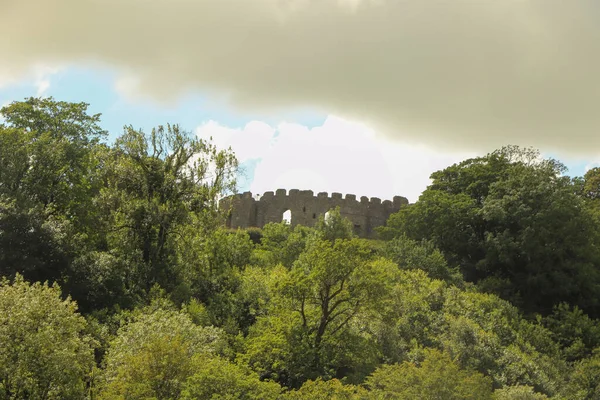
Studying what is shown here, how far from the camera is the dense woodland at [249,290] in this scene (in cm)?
2036

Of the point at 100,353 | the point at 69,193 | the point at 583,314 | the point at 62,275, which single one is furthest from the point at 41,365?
the point at 583,314

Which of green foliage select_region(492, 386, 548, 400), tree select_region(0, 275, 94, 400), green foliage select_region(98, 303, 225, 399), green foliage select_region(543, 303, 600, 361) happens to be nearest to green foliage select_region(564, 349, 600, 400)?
green foliage select_region(543, 303, 600, 361)

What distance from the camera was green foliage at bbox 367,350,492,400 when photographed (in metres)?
22.6

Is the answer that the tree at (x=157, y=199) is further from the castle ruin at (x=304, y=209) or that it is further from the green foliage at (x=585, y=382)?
the castle ruin at (x=304, y=209)

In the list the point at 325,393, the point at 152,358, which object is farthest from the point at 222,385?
the point at 325,393

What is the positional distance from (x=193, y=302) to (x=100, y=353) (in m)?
5.13

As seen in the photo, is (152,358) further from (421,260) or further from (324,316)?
(421,260)

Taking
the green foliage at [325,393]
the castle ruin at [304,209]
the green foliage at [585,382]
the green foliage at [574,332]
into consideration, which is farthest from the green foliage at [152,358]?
the castle ruin at [304,209]

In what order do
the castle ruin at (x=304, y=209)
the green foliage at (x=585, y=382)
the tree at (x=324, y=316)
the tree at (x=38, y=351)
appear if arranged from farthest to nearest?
1. the castle ruin at (x=304, y=209)
2. the green foliage at (x=585, y=382)
3. the tree at (x=324, y=316)
4. the tree at (x=38, y=351)

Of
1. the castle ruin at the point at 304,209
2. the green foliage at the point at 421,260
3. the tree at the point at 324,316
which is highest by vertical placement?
the castle ruin at the point at 304,209

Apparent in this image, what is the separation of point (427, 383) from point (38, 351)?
39.6 feet

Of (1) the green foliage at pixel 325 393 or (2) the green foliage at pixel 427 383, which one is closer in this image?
(1) the green foliage at pixel 325 393

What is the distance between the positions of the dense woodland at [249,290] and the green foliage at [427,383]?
0.07 m

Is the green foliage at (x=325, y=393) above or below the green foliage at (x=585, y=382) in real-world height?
above
